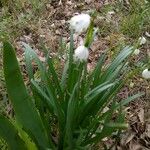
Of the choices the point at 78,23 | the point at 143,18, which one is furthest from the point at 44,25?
the point at 78,23

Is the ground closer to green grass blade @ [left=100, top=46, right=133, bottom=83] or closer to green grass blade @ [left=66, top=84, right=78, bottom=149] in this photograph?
green grass blade @ [left=100, top=46, right=133, bottom=83]

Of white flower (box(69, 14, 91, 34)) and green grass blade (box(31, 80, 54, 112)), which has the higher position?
white flower (box(69, 14, 91, 34))

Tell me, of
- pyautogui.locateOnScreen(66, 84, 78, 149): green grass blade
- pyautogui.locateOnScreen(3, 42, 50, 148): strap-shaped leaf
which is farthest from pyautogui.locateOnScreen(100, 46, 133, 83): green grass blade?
pyautogui.locateOnScreen(3, 42, 50, 148): strap-shaped leaf

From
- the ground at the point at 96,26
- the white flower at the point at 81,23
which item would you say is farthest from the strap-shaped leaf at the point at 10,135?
the ground at the point at 96,26

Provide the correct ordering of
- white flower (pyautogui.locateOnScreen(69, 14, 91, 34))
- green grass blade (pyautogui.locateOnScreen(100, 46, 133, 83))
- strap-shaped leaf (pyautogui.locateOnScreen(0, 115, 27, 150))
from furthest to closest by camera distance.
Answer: green grass blade (pyautogui.locateOnScreen(100, 46, 133, 83)) < strap-shaped leaf (pyautogui.locateOnScreen(0, 115, 27, 150)) < white flower (pyautogui.locateOnScreen(69, 14, 91, 34))

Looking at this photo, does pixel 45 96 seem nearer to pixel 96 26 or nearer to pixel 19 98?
pixel 19 98

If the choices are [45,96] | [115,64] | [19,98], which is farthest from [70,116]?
[115,64]
